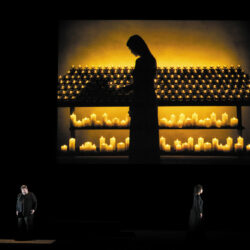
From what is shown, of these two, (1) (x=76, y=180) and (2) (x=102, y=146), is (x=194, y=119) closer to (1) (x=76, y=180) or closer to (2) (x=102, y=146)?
(2) (x=102, y=146)

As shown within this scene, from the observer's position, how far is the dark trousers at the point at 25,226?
163 inches

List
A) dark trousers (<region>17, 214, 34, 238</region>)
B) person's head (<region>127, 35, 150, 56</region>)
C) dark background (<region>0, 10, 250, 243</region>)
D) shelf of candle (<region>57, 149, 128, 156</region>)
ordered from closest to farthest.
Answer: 1. dark trousers (<region>17, 214, 34, 238</region>)
2. dark background (<region>0, 10, 250, 243</region>)
3. shelf of candle (<region>57, 149, 128, 156</region>)
4. person's head (<region>127, 35, 150, 56</region>)

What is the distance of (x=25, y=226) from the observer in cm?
418

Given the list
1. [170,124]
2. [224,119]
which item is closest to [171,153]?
[170,124]

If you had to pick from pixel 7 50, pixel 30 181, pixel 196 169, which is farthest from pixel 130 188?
pixel 7 50

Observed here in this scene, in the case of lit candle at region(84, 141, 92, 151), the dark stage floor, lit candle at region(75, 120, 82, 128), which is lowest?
the dark stage floor

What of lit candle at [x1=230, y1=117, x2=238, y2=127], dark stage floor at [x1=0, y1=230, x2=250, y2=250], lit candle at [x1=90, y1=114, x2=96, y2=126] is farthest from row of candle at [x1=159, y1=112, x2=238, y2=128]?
dark stage floor at [x1=0, y1=230, x2=250, y2=250]

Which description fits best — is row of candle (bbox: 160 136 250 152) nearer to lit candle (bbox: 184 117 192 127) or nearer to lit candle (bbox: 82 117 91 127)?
lit candle (bbox: 184 117 192 127)

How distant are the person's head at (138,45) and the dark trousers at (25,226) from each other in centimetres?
264

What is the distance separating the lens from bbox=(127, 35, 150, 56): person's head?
5016 millimetres

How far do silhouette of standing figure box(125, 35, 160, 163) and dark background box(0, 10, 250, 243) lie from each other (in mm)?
223

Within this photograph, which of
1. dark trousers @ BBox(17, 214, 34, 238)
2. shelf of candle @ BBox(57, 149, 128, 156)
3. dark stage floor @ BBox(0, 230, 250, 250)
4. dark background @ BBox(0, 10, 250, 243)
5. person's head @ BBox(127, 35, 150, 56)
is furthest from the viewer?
person's head @ BBox(127, 35, 150, 56)

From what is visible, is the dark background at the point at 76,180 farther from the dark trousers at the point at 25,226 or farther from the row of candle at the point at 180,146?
the dark trousers at the point at 25,226

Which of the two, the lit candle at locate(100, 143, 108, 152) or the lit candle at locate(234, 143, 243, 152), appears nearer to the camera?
the lit candle at locate(234, 143, 243, 152)
